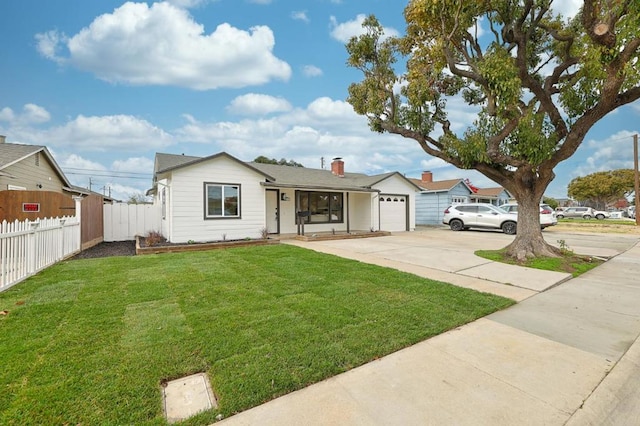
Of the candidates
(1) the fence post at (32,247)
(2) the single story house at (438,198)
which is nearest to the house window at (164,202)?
(1) the fence post at (32,247)

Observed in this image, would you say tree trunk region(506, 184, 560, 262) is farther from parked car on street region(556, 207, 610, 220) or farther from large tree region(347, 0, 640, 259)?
parked car on street region(556, 207, 610, 220)

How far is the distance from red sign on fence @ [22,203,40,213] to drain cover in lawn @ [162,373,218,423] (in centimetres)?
963

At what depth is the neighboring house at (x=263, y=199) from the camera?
10539 mm

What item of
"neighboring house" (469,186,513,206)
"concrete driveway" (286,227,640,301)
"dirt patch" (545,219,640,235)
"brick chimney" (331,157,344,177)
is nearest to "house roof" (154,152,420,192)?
"brick chimney" (331,157,344,177)

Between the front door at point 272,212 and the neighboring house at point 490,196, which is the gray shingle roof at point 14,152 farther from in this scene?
the neighboring house at point 490,196

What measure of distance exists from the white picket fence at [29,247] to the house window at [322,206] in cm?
926

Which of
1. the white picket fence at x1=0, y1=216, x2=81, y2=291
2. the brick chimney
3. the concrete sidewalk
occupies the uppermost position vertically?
the brick chimney

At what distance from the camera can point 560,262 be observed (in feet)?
24.7

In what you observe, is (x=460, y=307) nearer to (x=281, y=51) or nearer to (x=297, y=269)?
(x=297, y=269)

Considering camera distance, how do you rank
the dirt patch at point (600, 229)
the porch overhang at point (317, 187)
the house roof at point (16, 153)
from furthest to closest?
1. the dirt patch at point (600, 229)
2. the porch overhang at point (317, 187)
3. the house roof at point (16, 153)

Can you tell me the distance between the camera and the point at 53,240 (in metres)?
6.91

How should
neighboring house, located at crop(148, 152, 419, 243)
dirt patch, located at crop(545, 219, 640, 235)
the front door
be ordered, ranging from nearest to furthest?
neighboring house, located at crop(148, 152, 419, 243) → the front door → dirt patch, located at crop(545, 219, 640, 235)

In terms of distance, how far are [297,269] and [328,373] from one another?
4.07 metres

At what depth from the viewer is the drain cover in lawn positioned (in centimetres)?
207
